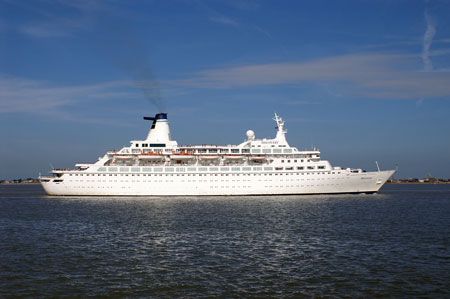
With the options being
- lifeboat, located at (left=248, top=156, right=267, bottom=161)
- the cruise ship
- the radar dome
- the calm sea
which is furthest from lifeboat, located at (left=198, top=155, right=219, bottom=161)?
the calm sea

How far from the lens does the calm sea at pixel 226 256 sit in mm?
13727

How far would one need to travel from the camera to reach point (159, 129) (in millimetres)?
58344

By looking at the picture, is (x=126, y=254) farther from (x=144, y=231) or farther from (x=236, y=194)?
(x=236, y=194)

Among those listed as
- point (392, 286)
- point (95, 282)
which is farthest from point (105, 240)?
point (392, 286)

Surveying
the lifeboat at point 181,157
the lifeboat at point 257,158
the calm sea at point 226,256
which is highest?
the lifeboat at point 181,157

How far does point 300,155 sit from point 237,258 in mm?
39171

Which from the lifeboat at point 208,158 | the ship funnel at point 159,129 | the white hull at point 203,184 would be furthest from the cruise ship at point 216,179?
the ship funnel at point 159,129

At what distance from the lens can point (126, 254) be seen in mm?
18891

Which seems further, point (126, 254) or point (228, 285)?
point (126, 254)

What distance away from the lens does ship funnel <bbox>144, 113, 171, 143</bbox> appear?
57.9 meters

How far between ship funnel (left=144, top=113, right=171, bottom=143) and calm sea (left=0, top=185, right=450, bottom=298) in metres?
26.6

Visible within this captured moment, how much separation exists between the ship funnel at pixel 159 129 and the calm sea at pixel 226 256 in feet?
87.1

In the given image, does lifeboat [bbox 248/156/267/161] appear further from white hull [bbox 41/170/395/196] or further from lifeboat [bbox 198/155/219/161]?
lifeboat [bbox 198/155/219/161]

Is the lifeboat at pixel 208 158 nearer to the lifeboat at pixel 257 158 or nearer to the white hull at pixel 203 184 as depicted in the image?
the white hull at pixel 203 184
